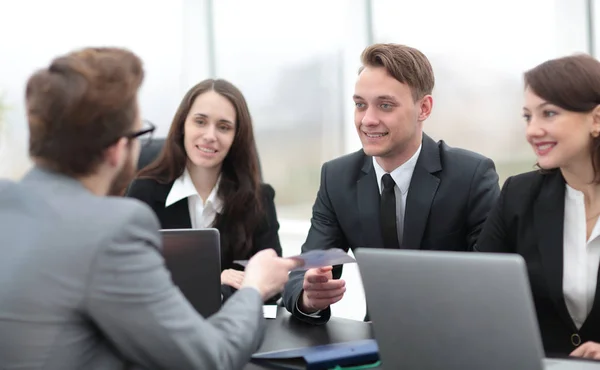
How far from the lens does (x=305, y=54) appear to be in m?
4.79

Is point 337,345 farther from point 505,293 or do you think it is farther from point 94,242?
point 94,242

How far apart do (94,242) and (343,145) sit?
3469mm

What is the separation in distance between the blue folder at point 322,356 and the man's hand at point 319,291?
301mm

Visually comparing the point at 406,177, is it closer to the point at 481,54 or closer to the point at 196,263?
the point at 196,263

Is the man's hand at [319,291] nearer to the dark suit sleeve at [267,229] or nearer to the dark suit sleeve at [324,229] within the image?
the dark suit sleeve at [324,229]

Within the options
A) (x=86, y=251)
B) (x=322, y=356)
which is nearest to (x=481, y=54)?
(x=322, y=356)

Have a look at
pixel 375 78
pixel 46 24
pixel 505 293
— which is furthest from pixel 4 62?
pixel 505 293

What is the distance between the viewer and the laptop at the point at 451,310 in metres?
1.37

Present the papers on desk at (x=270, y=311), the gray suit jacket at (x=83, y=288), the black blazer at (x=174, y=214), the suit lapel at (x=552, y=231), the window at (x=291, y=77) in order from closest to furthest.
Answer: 1. the gray suit jacket at (x=83, y=288)
2. the suit lapel at (x=552, y=231)
3. the papers on desk at (x=270, y=311)
4. the black blazer at (x=174, y=214)
5. the window at (x=291, y=77)

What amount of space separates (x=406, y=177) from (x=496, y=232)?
447 mm

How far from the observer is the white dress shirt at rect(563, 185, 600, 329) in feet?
6.66

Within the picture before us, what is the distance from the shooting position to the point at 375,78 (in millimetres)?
2535

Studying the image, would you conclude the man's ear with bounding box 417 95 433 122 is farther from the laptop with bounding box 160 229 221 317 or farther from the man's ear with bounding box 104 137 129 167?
the man's ear with bounding box 104 137 129 167

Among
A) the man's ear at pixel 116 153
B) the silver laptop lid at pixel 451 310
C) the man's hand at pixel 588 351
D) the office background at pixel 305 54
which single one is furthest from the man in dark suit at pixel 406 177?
the office background at pixel 305 54
